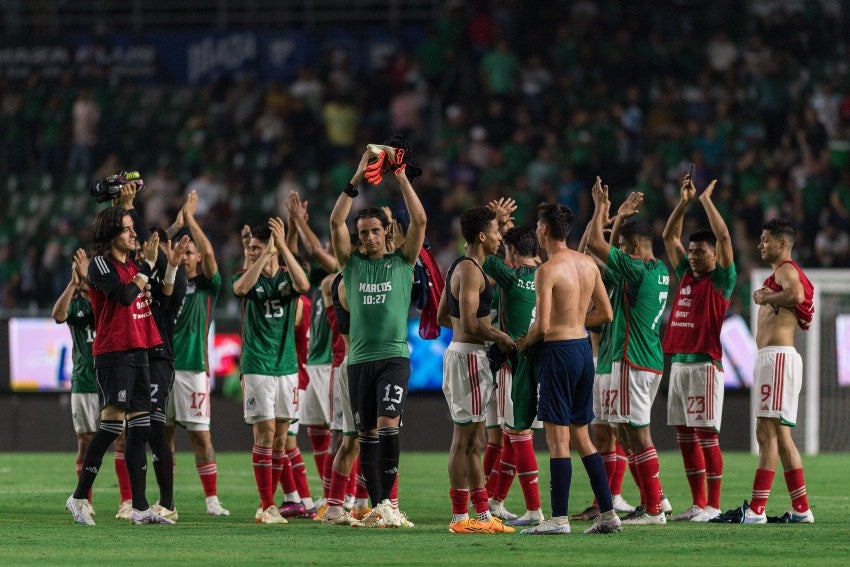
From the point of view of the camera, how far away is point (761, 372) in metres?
11.9

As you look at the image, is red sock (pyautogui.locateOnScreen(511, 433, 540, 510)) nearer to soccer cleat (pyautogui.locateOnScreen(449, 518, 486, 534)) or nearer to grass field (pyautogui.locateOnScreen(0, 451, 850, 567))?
grass field (pyautogui.locateOnScreen(0, 451, 850, 567))

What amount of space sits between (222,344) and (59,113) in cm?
908

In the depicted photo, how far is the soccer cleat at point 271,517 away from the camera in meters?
11.7

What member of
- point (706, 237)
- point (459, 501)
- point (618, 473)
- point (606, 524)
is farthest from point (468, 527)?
point (706, 237)

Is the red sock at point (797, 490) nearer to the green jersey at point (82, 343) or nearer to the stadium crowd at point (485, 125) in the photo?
the green jersey at point (82, 343)

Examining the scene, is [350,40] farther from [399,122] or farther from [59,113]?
[59,113]

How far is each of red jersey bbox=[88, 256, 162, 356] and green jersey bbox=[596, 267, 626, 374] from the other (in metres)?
3.79

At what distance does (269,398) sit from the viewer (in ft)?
40.5

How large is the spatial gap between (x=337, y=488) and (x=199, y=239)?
2.36 metres

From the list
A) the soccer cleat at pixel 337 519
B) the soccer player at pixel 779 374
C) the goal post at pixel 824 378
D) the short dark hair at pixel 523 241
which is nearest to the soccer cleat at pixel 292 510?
the soccer cleat at pixel 337 519

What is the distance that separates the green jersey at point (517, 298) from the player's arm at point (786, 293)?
182 cm

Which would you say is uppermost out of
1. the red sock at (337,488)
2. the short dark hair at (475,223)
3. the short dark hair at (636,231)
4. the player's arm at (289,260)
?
the short dark hair at (636,231)

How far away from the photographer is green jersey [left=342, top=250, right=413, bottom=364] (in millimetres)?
10812

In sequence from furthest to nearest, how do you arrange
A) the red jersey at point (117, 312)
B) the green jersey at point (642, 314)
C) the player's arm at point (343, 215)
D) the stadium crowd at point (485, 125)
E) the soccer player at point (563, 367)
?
the stadium crowd at point (485, 125) → the green jersey at point (642, 314) → the red jersey at point (117, 312) → the player's arm at point (343, 215) → the soccer player at point (563, 367)
